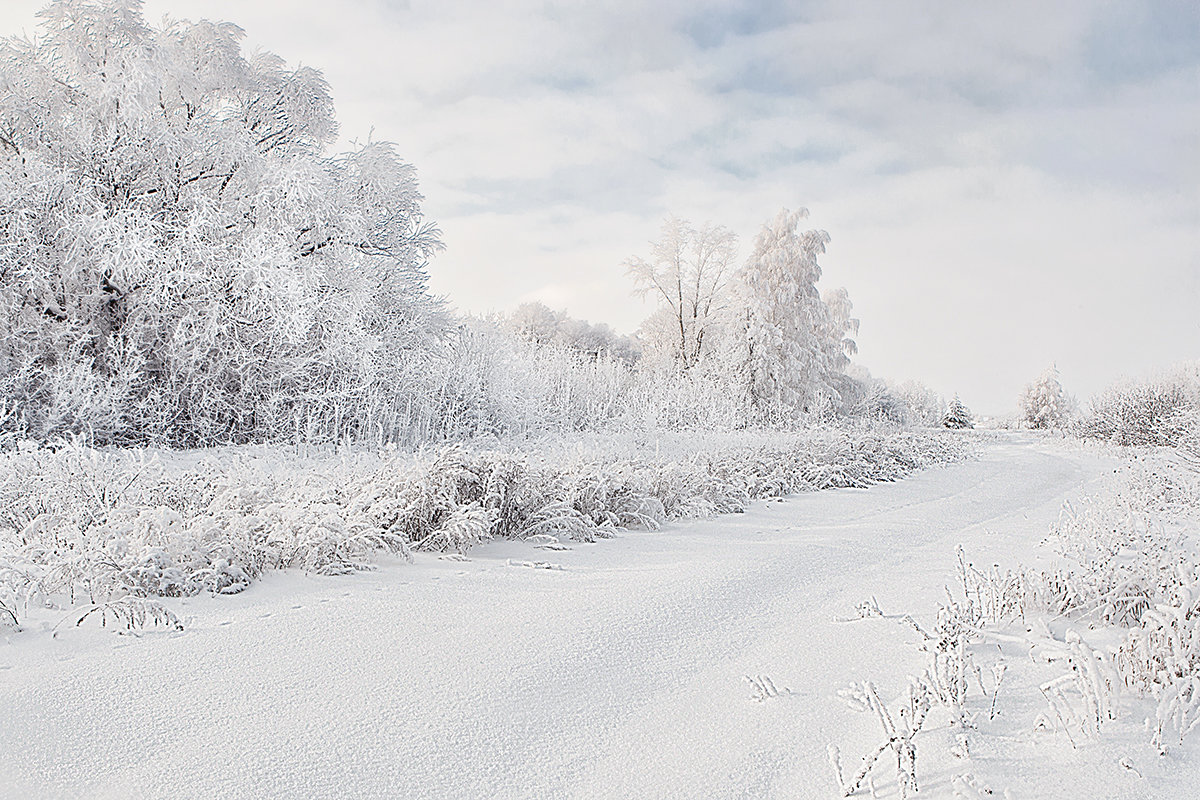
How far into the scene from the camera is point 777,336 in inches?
818

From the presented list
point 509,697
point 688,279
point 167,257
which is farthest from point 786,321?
point 509,697

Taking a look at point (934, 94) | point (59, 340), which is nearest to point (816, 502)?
point (934, 94)

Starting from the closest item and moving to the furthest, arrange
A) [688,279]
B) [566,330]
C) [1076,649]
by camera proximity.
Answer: [1076,649] → [688,279] → [566,330]

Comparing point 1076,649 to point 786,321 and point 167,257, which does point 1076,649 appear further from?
point 786,321

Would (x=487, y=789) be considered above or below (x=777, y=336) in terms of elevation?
below

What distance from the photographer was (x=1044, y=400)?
120 feet

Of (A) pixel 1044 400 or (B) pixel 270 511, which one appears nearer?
(B) pixel 270 511

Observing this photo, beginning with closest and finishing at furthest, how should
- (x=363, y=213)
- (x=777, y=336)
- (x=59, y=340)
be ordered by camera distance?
(x=59, y=340), (x=363, y=213), (x=777, y=336)

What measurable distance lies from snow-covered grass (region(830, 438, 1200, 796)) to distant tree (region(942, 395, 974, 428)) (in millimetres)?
33027

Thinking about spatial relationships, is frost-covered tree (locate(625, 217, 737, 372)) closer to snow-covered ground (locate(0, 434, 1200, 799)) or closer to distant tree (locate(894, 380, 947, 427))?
distant tree (locate(894, 380, 947, 427))

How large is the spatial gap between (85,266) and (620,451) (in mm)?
6569

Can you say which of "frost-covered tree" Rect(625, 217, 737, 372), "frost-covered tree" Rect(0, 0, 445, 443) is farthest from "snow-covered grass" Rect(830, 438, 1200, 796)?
"frost-covered tree" Rect(625, 217, 737, 372)

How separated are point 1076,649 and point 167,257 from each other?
908cm

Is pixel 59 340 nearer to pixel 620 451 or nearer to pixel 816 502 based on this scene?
pixel 620 451
